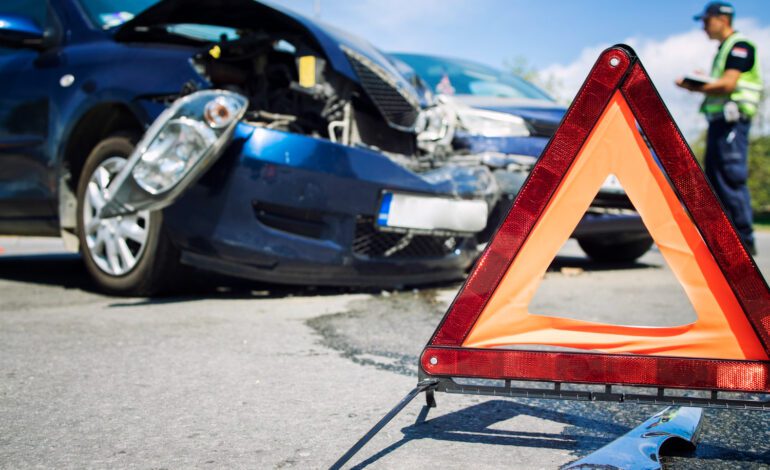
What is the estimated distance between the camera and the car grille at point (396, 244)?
4.16 metres

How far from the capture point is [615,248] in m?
6.87

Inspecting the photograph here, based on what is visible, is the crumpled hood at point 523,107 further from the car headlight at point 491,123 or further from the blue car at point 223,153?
the blue car at point 223,153

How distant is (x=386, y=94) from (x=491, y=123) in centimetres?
133

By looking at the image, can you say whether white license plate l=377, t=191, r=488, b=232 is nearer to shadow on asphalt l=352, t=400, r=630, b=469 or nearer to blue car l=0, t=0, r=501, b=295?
blue car l=0, t=0, r=501, b=295

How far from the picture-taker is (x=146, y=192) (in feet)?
12.0

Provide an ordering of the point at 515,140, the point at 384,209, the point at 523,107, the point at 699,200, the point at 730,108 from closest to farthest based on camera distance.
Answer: the point at 699,200 → the point at 384,209 → the point at 515,140 → the point at 730,108 → the point at 523,107

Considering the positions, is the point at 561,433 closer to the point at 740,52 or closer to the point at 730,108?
the point at 730,108

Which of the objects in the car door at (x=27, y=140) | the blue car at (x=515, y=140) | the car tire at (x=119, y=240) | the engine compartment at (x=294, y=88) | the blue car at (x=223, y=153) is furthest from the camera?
the blue car at (x=515, y=140)

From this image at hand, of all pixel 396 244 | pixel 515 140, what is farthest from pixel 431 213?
pixel 515 140

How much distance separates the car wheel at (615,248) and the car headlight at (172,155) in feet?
12.4

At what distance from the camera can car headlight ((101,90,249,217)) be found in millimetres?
3641

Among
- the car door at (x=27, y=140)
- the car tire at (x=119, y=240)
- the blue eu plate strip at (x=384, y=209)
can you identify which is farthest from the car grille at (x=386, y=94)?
the car door at (x=27, y=140)

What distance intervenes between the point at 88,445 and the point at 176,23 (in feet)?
10.5

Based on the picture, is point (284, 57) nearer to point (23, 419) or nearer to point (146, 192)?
point (146, 192)
